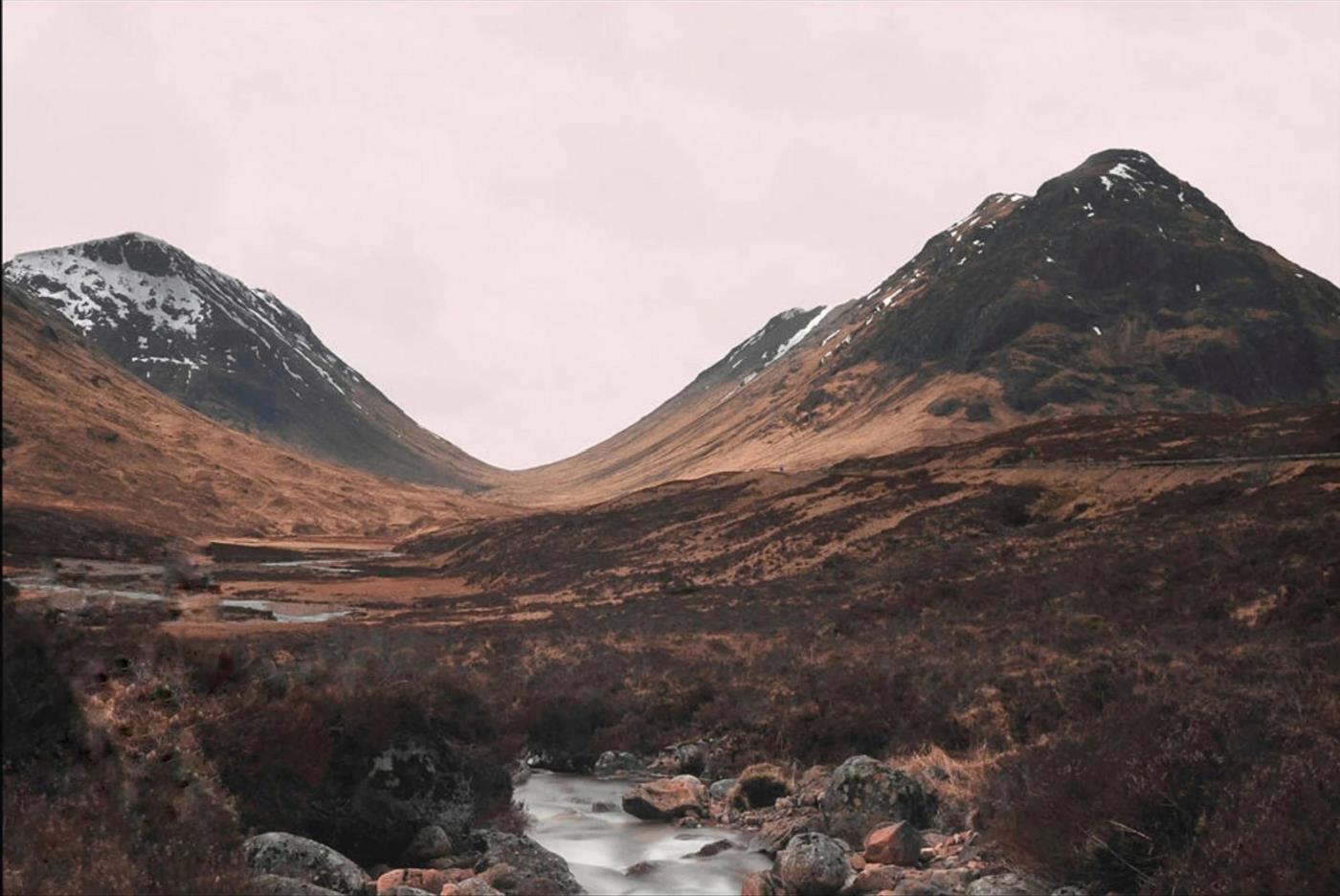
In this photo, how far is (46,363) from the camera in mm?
135000

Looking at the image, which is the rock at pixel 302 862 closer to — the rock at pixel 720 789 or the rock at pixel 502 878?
the rock at pixel 502 878

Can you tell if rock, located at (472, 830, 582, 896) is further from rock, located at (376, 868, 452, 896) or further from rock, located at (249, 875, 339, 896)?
rock, located at (249, 875, 339, 896)

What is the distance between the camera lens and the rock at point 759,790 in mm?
19031

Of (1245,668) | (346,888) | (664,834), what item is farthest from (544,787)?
(1245,668)

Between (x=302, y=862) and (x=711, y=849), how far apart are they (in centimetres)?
773

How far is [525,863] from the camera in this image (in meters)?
13.3

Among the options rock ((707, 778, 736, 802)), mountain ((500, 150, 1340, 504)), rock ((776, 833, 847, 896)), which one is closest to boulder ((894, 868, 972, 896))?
rock ((776, 833, 847, 896))

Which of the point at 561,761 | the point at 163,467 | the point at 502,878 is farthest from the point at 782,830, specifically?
A: the point at 163,467

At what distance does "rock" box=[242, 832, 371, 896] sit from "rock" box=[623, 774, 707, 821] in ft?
28.0

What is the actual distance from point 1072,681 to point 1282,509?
22.2 m

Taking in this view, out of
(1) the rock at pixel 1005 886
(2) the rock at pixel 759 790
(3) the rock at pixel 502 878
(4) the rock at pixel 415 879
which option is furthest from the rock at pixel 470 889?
(2) the rock at pixel 759 790

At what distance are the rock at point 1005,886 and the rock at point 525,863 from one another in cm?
537

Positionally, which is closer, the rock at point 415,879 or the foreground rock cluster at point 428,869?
the foreground rock cluster at point 428,869

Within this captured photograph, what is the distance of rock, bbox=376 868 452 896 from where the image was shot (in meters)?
11.7
